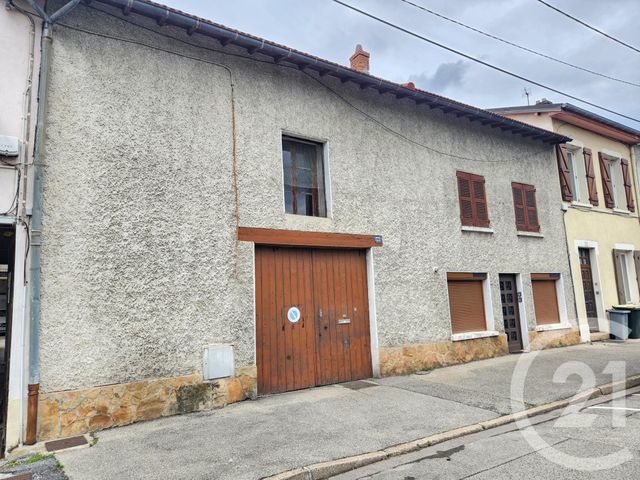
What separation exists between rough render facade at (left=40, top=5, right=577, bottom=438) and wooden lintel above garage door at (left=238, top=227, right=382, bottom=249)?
0.14m

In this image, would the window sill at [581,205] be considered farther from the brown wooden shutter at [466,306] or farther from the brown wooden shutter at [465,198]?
the brown wooden shutter at [466,306]

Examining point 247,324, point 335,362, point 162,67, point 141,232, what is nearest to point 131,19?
point 162,67

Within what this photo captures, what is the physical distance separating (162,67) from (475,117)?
7425 millimetres

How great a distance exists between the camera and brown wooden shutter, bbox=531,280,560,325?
1163 centimetres

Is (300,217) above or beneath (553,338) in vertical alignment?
above

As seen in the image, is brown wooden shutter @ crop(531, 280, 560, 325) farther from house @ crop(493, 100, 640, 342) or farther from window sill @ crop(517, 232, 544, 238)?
window sill @ crop(517, 232, 544, 238)

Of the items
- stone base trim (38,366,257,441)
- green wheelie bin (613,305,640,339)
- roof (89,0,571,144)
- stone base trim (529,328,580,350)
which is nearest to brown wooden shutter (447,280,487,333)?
stone base trim (529,328,580,350)

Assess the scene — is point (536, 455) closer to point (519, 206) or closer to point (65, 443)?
point (65, 443)

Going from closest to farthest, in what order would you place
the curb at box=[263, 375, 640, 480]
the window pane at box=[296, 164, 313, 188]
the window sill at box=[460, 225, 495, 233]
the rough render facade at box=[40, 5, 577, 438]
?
1. the curb at box=[263, 375, 640, 480]
2. the rough render facade at box=[40, 5, 577, 438]
3. the window pane at box=[296, 164, 313, 188]
4. the window sill at box=[460, 225, 495, 233]

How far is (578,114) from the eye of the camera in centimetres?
1349

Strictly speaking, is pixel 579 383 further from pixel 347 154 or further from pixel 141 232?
pixel 141 232

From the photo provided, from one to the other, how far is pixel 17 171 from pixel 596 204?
15.0m

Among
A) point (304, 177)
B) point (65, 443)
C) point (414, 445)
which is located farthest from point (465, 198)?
point (65, 443)

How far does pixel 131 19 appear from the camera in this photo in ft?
21.6
